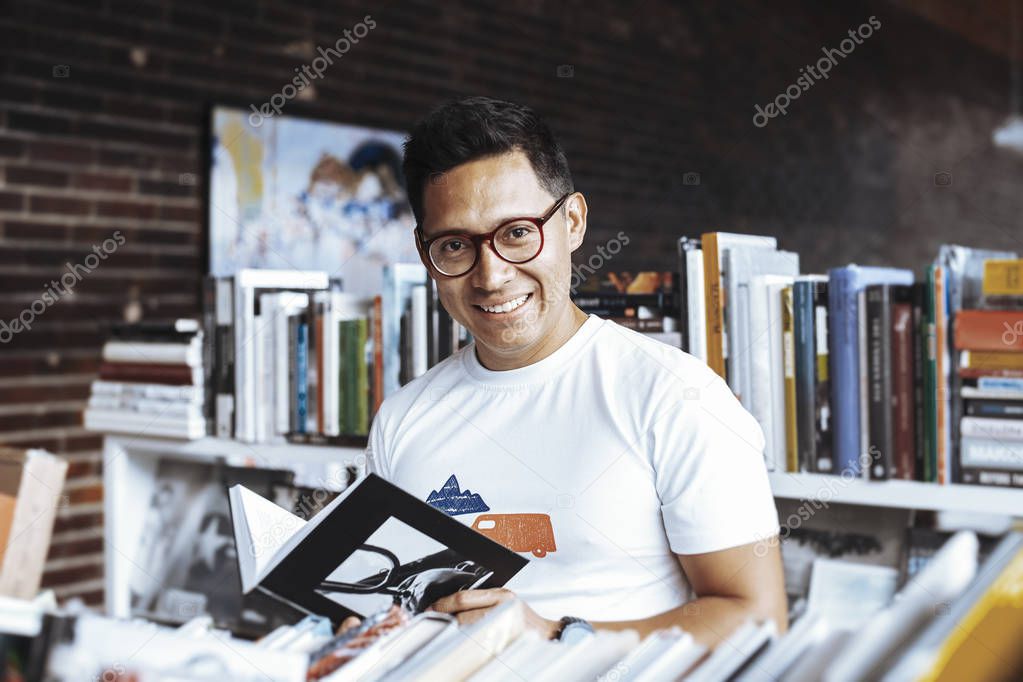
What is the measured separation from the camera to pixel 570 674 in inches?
28.6

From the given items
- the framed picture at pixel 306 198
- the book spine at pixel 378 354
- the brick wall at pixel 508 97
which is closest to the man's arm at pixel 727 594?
the brick wall at pixel 508 97

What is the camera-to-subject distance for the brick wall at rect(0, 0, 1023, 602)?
9.55ft

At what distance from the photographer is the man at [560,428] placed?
1.33m

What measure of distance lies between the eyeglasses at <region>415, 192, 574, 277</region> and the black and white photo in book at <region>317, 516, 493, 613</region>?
50 cm

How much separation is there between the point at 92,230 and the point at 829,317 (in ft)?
7.27

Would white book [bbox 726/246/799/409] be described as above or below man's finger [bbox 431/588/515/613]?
above

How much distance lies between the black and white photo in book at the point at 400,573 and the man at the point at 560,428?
251 millimetres

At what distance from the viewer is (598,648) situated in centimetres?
74

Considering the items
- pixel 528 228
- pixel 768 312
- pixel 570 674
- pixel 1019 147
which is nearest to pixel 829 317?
pixel 768 312

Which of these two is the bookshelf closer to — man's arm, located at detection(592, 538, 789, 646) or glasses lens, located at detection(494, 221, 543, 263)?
glasses lens, located at detection(494, 221, 543, 263)

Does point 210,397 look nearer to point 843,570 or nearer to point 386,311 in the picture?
point 386,311

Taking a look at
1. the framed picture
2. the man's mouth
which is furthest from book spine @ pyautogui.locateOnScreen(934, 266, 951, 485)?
the framed picture

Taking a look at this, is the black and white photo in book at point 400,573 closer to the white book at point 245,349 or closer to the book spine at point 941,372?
the book spine at point 941,372

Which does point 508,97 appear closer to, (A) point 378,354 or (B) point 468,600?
→ (A) point 378,354
